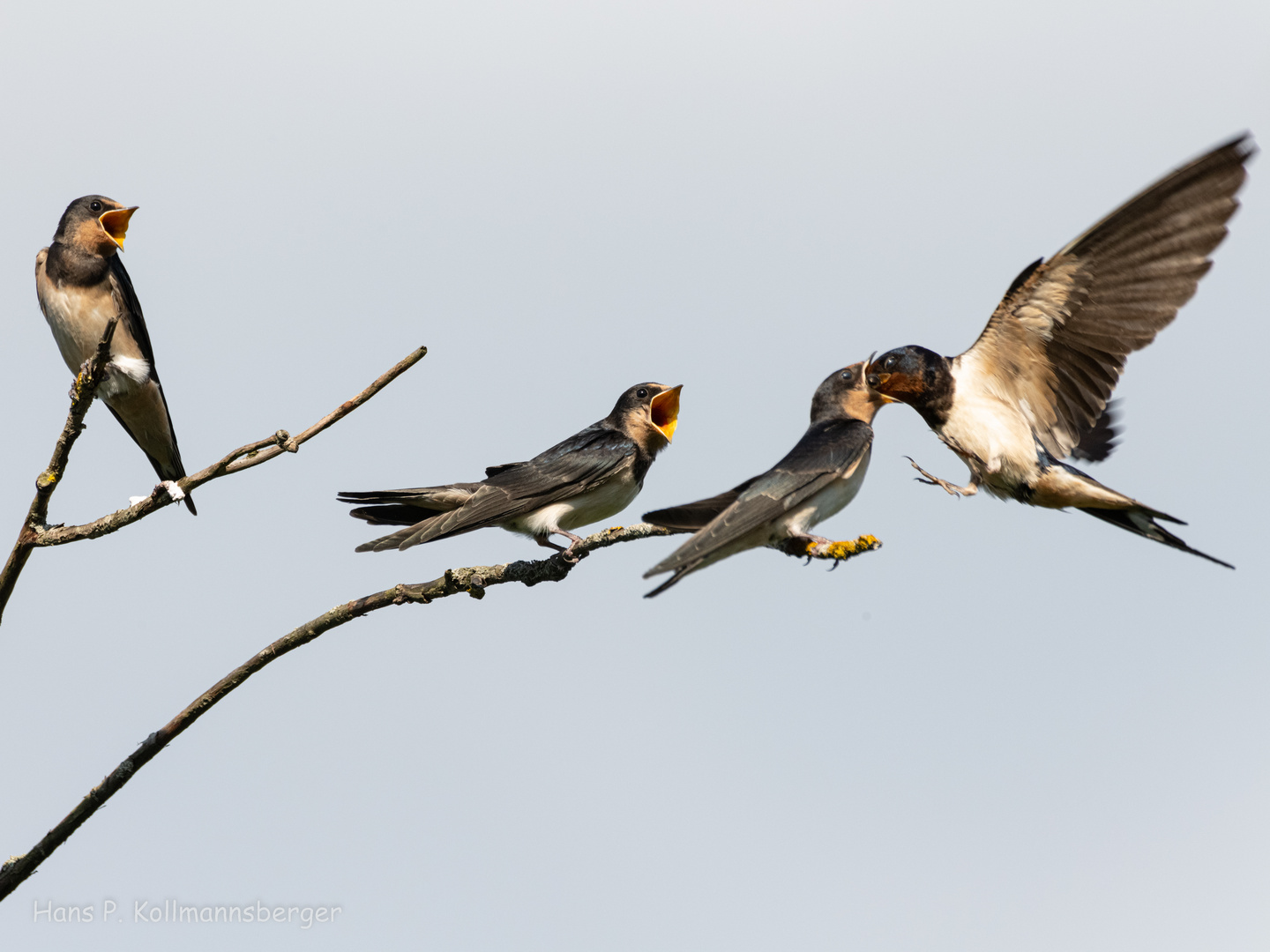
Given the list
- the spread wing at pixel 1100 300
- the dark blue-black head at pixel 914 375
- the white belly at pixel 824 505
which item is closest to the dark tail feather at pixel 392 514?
the white belly at pixel 824 505

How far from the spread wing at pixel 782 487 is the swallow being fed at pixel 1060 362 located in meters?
0.70

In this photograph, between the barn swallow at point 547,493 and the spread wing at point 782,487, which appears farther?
the barn swallow at point 547,493

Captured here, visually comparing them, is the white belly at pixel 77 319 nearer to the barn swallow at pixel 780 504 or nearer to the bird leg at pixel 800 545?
the barn swallow at pixel 780 504

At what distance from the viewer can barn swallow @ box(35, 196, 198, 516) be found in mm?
8250

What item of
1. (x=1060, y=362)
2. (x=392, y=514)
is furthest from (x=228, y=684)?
(x=1060, y=362)

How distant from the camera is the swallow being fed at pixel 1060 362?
6367mm

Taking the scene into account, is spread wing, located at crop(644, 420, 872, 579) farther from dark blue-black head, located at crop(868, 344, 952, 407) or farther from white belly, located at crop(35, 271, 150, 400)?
white belly, located at crop(35, 271, 150, 400)

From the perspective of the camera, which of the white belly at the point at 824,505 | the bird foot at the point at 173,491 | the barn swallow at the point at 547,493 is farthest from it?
the barn swallow at the point at 547,493

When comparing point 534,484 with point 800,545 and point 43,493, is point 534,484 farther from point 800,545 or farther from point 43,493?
point 43,493

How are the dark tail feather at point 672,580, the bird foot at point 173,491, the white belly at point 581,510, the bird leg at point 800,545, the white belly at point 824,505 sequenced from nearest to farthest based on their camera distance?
the dark tail feather at point 672,580 → the bird foot at point 173,491 → the bird leg at point 800,545 → the white belly at point 824,505 → the white belly at point 581,510

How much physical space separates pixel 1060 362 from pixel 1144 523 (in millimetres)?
1084

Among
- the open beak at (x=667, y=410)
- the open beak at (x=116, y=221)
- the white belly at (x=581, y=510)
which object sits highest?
the open beak at (x=116, y=221)

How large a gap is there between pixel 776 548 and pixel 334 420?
2.24 m

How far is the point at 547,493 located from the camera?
7273 mm
